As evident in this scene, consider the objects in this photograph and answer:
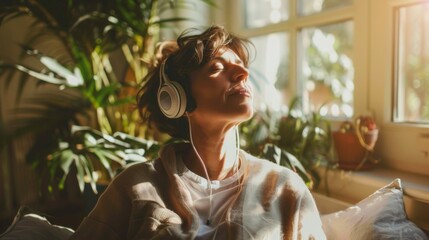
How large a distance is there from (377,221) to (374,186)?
1.20ft

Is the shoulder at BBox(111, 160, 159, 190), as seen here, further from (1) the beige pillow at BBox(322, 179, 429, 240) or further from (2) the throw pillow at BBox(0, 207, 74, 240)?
(1) the beige pillow at BBox(322, 179, 429, 240)

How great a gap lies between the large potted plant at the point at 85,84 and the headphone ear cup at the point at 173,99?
46 centimetres

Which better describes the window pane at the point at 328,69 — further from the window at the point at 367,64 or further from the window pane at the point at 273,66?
the window pane at the point at 273,66

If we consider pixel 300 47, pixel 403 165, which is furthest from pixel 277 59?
pixel 403 165

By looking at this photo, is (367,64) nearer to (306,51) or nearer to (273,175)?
(306,51)

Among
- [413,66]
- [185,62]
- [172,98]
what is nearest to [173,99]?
[172,98]

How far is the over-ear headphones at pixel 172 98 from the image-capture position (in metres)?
1.01

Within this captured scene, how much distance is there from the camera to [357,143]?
57.2 inches

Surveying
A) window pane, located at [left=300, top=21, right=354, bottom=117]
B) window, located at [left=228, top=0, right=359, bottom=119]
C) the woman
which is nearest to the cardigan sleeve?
the woman

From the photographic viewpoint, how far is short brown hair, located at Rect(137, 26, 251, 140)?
107cm

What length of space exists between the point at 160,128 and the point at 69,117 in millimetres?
826

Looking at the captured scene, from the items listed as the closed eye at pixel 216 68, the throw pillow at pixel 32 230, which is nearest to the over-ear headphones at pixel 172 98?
the closed eye at pixel 216 68

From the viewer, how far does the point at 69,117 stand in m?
1.92

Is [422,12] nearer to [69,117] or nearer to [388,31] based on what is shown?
[388,31]
